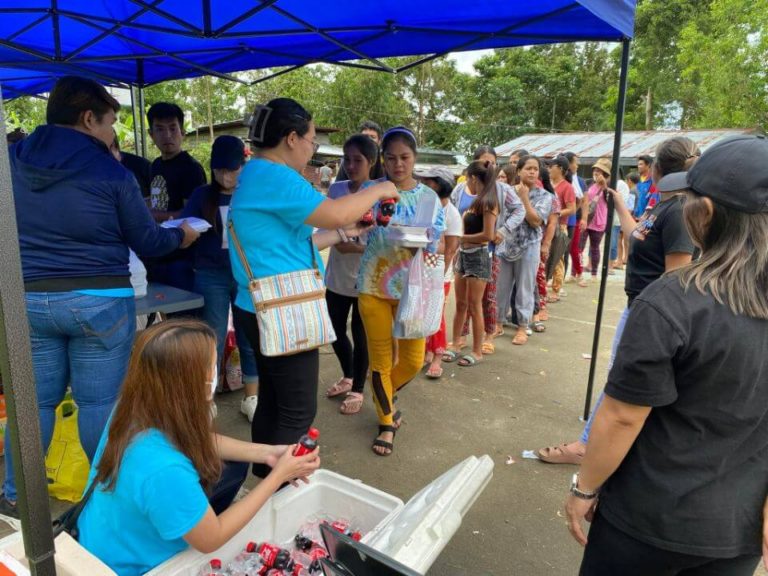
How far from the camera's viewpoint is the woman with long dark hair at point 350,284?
325 centimetres

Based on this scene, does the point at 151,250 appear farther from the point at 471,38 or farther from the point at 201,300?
the point at 471,38

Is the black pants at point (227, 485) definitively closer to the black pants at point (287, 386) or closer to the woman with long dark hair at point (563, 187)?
the black pants at point (287, 386)

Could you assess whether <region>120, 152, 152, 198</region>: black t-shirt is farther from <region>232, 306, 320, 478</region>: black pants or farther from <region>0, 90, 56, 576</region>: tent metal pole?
<region>0, 90, 56, 576</region>: tent metal pole

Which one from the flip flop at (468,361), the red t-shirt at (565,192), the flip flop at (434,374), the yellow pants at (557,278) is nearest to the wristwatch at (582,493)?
the flip flop at (434,374)

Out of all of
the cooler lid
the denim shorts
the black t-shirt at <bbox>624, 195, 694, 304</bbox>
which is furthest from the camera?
the denim shorts

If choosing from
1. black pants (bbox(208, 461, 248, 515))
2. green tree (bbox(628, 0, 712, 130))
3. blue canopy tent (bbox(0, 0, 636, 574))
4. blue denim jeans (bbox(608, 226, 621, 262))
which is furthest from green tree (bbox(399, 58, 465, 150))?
black pants (bbox(208, 461, 248, 515))

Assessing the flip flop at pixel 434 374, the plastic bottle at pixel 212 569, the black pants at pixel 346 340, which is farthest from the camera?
the flip flop at pixel 434 374

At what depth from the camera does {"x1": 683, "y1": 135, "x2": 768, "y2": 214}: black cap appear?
1.11 m

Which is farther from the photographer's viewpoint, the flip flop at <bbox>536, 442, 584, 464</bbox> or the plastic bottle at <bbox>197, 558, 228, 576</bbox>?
the flip flop at <bbox>536, 442, 584, 464</bbox>

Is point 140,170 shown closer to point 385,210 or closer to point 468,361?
point 385,210

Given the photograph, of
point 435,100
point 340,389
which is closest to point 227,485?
point 340,389

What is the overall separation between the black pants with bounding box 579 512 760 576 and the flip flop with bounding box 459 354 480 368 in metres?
3.17

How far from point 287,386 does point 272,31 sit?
8.67 feet

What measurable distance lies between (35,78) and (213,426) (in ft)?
19.8
